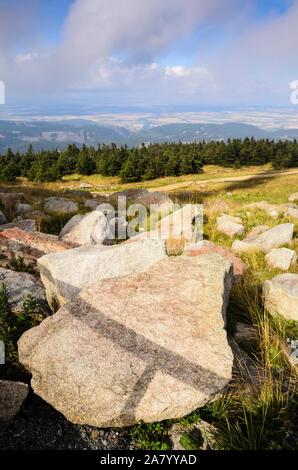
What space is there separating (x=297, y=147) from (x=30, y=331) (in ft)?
318

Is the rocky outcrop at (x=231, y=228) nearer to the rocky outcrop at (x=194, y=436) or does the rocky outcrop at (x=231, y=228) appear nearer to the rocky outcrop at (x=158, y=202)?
the rocky outcrop at (x=158, y=202)

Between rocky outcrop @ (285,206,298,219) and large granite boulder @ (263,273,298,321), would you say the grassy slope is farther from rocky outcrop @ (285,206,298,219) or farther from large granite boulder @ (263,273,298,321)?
rocky outcrop @ (285,206,298,219)

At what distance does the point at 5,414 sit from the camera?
2.60m

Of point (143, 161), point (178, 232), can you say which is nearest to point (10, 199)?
point (178, 232)

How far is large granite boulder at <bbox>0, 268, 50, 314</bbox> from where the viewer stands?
393 centimetres

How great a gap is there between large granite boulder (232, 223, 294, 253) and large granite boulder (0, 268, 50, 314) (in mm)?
5670

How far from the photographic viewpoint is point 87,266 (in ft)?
14.1

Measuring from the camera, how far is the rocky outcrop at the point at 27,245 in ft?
18.9

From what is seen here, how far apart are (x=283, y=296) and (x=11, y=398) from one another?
14.0 feet

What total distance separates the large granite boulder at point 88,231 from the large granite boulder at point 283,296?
14.8ft

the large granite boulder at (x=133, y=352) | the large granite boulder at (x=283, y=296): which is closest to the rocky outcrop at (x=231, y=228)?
the large granite boulder at (x=283, y=296)

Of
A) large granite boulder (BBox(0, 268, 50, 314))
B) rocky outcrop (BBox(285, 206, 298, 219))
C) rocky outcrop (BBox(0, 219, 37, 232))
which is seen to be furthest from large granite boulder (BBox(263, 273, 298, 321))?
rocky outcrop (BBox(285, 206, 298, 219))

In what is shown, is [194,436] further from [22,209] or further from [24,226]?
[22,209]
